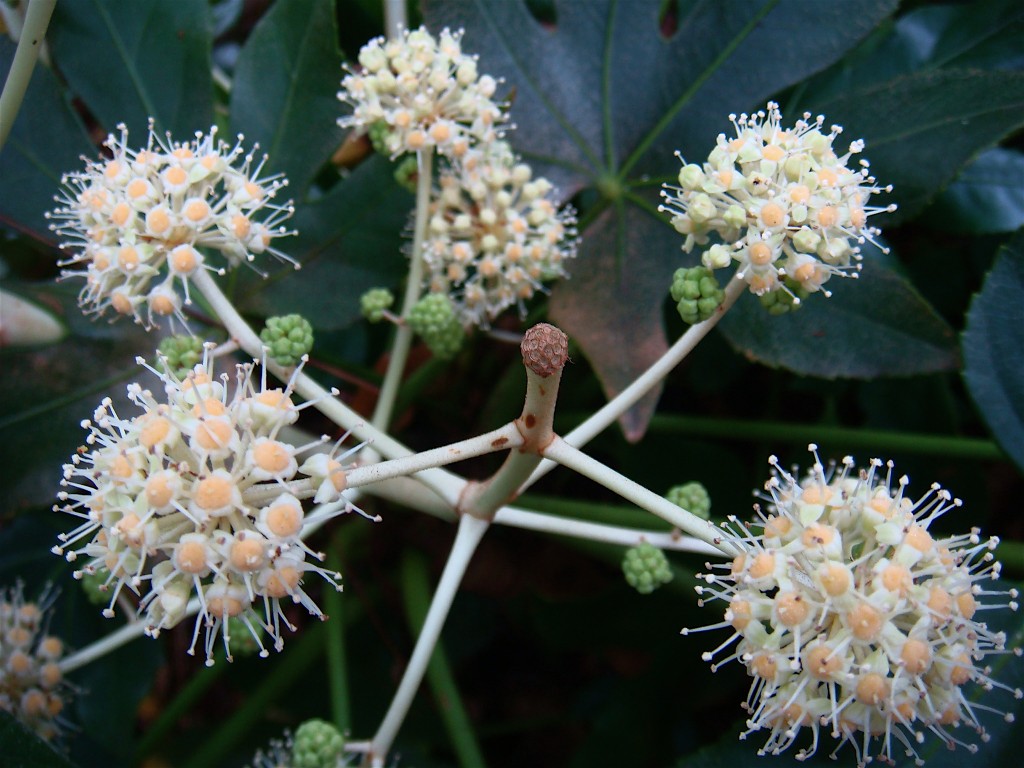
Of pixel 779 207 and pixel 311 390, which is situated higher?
pixel 779 207

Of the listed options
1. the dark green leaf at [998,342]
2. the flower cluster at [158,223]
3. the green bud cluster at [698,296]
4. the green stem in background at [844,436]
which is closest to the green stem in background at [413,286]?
the flower cluster at [158,223]

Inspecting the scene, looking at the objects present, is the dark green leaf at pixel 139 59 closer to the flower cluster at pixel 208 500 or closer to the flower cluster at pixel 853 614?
the flower cluster at pixel 208 500

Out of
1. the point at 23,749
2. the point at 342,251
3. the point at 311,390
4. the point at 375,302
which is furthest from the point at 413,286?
the point at 23,749

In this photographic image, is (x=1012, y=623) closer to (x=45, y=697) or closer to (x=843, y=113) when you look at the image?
(x=843, y=113)

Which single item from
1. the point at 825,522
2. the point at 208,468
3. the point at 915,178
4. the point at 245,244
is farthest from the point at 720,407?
the point at 208,468

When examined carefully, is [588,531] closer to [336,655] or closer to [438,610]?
[438,610]

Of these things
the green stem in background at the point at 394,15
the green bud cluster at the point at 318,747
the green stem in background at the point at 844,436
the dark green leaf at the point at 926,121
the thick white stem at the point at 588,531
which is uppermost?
the green stem in background at the point at 394,15
